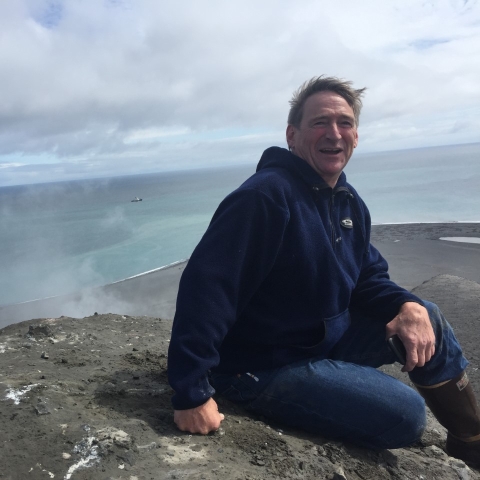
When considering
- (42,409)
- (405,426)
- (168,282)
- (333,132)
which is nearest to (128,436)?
(42,409)

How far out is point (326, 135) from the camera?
2.76 meters

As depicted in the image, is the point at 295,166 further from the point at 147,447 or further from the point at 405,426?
the point at 147,447

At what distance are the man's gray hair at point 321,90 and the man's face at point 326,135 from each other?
36mm

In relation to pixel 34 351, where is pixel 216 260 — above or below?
above

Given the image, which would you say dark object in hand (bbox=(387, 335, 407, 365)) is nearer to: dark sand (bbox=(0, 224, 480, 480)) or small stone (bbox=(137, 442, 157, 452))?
dark sand (bbox=(0, 224, 480, 480))

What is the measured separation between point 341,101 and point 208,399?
186cm

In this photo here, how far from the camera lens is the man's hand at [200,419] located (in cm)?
235

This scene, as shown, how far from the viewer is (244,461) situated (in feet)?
7.43

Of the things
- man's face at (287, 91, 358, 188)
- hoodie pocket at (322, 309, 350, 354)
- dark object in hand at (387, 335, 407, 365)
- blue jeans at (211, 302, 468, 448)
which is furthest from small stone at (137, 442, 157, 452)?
man's face at (287, 91, 358, 188)

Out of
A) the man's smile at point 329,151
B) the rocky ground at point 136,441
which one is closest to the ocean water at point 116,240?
the rocky ground at point 136,441

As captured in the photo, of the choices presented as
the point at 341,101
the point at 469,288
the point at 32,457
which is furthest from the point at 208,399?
the point at 469,288

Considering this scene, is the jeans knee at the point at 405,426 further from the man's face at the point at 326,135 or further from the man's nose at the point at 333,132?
the man's nose at the point at 333,132

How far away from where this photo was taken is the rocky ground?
6.96 feet

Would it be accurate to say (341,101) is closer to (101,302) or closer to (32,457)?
(32,457)
